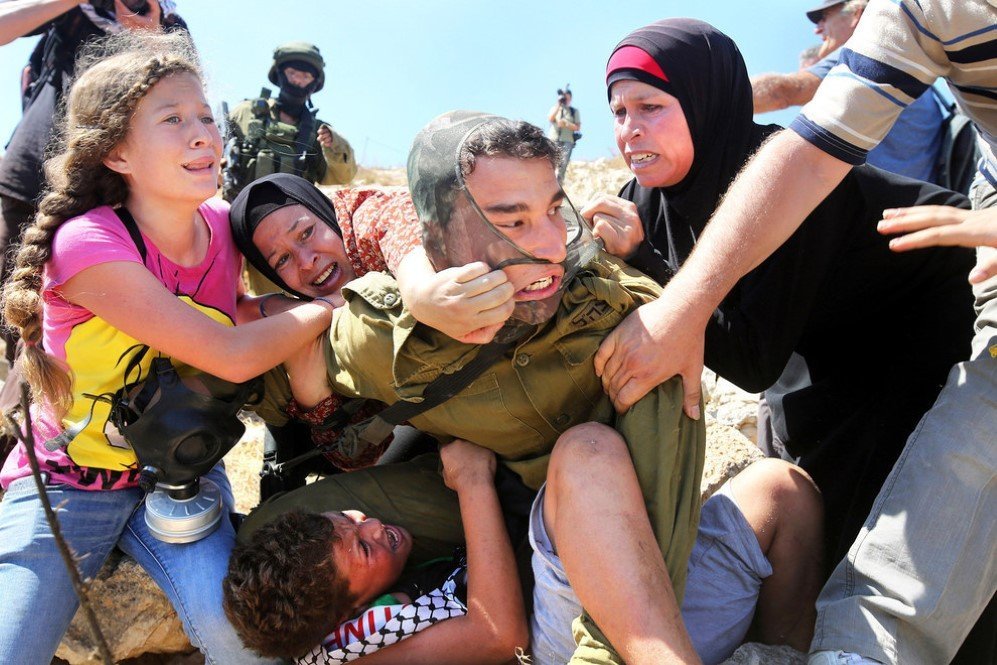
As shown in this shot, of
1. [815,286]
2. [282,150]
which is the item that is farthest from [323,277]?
[282,150]

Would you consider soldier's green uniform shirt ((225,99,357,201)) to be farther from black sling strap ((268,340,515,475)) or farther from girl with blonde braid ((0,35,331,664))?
black sling strap ((268,340,515,475))

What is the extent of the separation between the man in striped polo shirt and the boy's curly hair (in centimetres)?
98

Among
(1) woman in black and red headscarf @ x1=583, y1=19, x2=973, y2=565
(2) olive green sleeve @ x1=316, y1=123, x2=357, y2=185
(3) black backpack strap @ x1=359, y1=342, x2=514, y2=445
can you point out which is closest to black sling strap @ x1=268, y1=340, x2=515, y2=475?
(3) black backpack strap @ x1=359, y1=342, x2=514, y2=445

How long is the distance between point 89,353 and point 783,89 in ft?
11.7

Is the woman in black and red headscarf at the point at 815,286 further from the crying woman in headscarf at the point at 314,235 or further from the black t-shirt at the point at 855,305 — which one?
the crying woman in headscarf at the point at 314,235

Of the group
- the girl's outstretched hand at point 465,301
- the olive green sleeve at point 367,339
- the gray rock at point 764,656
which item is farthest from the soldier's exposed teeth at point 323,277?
the gray rock at point 764,656

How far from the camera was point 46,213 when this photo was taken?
2.50 meters

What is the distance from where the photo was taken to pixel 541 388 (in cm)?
234

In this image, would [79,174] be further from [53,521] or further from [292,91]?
[292,91]

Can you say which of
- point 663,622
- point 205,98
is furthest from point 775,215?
point 205,98

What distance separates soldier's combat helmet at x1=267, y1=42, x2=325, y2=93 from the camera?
784 centimetres

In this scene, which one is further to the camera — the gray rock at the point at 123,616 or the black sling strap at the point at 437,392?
the gray rock at the point at 123,616

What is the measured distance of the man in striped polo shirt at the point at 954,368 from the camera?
203 centimetres

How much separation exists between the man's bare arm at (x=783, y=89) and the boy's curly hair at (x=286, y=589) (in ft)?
10.6
